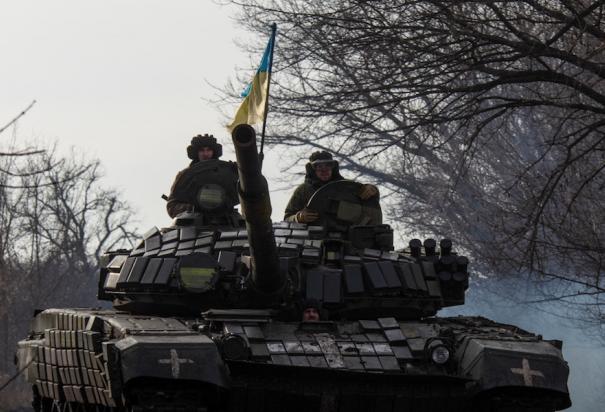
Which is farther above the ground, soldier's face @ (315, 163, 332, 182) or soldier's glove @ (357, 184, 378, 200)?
soldier's face @ (315, 163, 332, 182)

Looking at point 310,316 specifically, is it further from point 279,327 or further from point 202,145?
point 202,145

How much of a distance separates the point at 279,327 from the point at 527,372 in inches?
95.9

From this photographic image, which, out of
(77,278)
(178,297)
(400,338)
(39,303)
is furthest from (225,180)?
(77,278)

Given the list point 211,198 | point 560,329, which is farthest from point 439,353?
point 560,329

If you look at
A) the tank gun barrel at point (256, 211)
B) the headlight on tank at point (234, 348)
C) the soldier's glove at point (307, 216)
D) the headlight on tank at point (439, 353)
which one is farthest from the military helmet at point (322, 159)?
the headlight on tank at point (234, 348)

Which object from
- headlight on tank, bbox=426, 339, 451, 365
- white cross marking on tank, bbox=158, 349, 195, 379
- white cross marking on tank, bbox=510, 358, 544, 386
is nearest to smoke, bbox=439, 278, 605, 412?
headlight on tank, bbox=426, 339, 451, 365

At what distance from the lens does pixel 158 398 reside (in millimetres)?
15336

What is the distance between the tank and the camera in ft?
50.7

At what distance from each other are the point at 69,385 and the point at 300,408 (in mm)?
3535

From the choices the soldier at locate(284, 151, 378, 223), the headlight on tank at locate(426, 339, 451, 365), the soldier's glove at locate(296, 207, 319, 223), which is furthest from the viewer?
the soldier at locate(284, 151, 378, 223)

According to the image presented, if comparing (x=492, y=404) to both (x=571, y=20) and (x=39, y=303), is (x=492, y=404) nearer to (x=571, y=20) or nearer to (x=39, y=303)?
(x=571, y=20)

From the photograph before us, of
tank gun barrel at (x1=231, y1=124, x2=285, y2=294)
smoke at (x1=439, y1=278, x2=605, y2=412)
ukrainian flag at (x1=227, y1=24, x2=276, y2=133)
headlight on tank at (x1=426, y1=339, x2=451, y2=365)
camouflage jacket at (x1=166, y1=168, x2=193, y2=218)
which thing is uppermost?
smoke at (x1=439, y1=278, x2=605, y2=412)

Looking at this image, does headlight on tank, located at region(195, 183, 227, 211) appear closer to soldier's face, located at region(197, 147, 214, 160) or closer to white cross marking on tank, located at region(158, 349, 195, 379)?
soldier's face, located at region(197, 147, 214, 160)

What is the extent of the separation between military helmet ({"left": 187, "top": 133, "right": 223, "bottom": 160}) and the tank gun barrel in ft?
10.7
